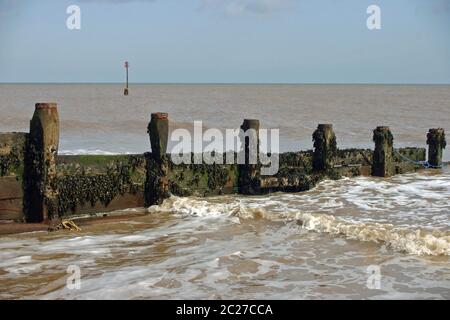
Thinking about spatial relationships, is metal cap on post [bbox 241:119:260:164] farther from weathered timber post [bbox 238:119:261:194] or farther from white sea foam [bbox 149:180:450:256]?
white sea foam [bbox 149:180:450:256]

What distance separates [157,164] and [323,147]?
4.16 m

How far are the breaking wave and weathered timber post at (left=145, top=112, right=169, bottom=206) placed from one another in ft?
0.63

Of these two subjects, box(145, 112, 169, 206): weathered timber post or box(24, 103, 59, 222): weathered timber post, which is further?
box(145, 112, 169, 206): weathered timber post

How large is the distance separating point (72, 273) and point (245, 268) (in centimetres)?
206

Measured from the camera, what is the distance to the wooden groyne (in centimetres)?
850

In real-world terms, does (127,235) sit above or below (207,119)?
below

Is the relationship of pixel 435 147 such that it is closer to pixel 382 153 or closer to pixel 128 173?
pixel 382 153

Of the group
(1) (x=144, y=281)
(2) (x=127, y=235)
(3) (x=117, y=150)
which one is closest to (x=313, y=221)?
(2) (x=127, y=235)

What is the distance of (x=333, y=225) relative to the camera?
8969 mm

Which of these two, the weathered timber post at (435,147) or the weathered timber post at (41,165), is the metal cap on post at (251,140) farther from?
the weathered timber post at (435,147)

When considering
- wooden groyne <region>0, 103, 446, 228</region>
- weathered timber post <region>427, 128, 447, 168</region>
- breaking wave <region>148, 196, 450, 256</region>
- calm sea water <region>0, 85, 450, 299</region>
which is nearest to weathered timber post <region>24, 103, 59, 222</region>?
wooden groyne <region>0, 103, 446, 228</region>

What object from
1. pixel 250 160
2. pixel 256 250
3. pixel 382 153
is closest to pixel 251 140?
pixel 250 160
